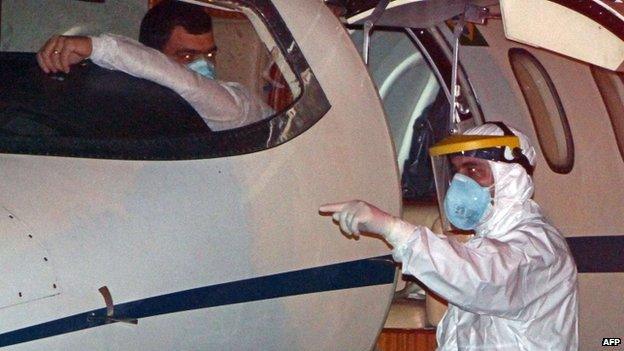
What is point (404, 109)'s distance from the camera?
8.20m

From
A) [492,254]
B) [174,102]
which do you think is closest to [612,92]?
[492,254]

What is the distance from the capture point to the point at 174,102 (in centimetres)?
451

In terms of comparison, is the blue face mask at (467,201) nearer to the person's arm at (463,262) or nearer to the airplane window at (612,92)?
the person's arm at (463,262)

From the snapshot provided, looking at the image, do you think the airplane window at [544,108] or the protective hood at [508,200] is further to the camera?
the airplane window at [544,108]

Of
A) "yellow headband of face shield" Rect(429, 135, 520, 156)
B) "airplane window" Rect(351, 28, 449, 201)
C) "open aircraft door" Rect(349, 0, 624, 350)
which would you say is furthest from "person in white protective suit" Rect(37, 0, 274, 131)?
"airplane window" Rect(351, 28, 449, 201)

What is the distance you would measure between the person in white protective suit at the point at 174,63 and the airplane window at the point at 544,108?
2004 mm

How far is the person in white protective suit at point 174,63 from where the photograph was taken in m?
4.36

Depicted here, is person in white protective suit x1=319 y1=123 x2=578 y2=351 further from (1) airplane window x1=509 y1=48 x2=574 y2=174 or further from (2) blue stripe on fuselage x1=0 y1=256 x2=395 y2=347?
(1) airplane window x1=509 y1=48 x2=574 y2=174

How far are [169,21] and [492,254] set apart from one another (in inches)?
61.5

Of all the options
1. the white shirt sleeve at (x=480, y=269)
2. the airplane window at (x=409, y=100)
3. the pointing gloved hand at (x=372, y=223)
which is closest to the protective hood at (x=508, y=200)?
the white shirt sleeve at (x=480, y=269)

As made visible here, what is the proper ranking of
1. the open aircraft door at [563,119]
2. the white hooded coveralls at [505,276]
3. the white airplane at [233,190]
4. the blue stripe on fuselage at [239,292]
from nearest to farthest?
the blue stripe on fuselage at [239,292] < the white airplane at [233,190] < the white hooded coveralls at [505,276] < the open aircraft door at [563,119]

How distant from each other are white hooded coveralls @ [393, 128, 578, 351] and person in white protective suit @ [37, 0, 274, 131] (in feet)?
2.68

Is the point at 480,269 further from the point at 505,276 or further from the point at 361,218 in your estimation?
the point at 361,218

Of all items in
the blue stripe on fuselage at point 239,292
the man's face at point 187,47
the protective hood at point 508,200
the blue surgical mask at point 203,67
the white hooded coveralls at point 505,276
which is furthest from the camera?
the man's face at point 187,47
